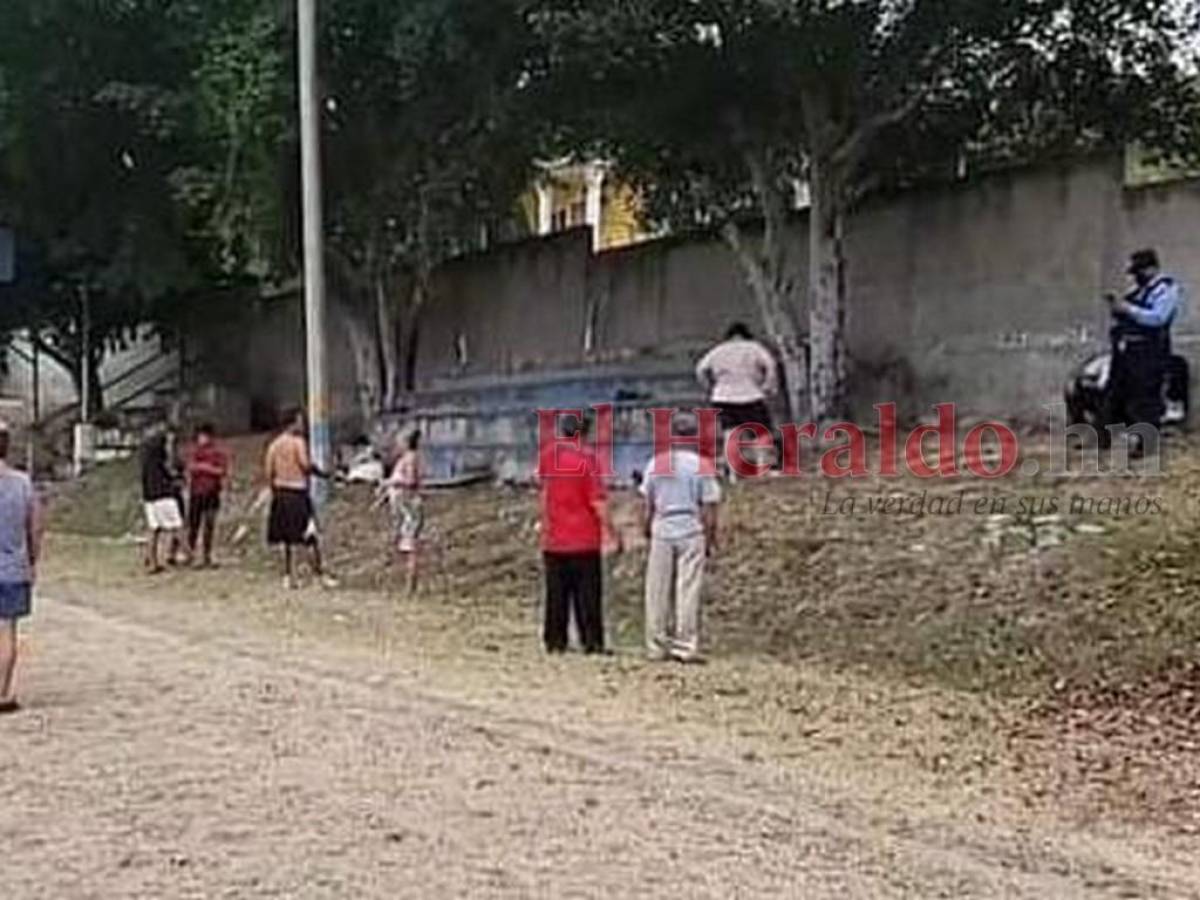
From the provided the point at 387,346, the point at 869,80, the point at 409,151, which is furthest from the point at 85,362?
the point at 869,80

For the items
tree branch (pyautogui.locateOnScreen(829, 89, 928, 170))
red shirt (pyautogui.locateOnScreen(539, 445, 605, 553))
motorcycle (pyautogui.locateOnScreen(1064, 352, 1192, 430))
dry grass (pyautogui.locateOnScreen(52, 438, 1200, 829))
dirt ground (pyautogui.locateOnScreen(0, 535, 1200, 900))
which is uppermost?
tree branch (pyautogui.locateOnScreen(829, 89, 928, 170))

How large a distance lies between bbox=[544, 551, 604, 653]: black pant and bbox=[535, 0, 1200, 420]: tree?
23.4 feet

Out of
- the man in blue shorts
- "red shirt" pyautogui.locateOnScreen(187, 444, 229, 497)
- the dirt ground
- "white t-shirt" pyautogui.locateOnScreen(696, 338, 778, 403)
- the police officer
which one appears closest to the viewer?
the dirt ground

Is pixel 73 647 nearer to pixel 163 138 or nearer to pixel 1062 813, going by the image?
pixel 1062 813

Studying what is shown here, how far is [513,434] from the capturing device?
86.9 feet

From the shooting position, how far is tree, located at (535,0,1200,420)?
21781 millimetres

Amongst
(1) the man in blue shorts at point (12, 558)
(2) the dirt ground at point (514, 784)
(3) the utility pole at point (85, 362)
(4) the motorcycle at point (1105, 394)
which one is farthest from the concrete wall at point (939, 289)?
(3) the utility pole at point (85, 362)

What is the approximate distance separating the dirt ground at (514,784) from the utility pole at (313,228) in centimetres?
879

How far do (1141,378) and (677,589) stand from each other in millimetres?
5562

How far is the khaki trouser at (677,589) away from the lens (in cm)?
1565

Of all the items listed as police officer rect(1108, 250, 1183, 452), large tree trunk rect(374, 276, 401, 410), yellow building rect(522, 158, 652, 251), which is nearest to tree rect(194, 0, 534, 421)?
large tree trunk rect(374, 276, 401, 410)

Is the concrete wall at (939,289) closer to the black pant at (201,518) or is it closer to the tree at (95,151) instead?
the black pant at (201,518)

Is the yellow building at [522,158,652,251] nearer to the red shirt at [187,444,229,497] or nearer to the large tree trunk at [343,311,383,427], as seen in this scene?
the large tree trunk at [343,311,383,427]

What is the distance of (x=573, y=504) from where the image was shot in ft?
52.2
